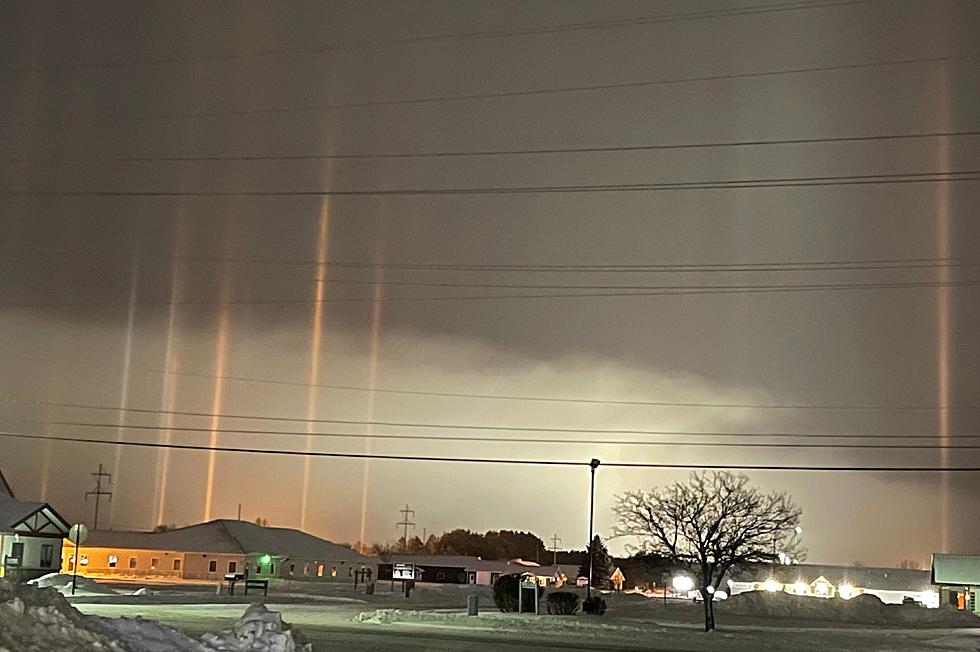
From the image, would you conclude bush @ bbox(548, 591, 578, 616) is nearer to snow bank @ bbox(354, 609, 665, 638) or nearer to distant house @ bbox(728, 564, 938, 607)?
snow bank @ bbox(354, 609, 665, 638)

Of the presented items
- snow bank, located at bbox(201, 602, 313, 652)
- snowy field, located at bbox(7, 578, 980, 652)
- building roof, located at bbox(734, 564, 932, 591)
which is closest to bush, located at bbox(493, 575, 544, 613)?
snowy field, located at bbox(7, 578, 980, 652)

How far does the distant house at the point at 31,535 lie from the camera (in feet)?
237

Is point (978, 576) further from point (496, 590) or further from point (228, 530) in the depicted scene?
point (228, 530)

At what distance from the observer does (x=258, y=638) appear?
18.7 m

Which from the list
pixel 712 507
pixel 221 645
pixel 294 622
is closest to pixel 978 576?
pixel 712 507

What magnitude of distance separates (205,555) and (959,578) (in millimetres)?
62532

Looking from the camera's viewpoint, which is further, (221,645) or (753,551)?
(753,551)

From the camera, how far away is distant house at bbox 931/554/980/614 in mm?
89250

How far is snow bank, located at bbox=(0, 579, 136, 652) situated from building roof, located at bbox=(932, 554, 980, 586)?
279ft

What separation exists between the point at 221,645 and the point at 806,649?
23.2 meters

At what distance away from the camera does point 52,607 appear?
16.4 m

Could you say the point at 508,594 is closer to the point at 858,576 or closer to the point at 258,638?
the point at 258,638

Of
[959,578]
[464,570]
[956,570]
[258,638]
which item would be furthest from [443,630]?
[464,570]

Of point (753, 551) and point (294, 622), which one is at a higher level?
point (753, 551)
